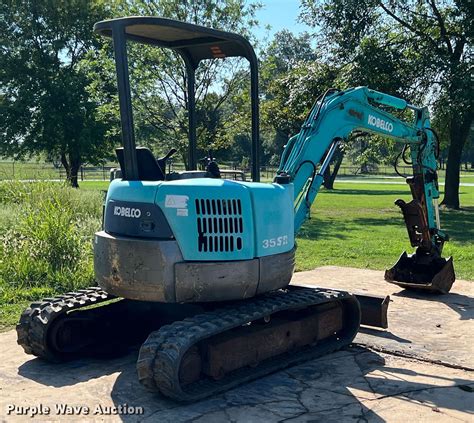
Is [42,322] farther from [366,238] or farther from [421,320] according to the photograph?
[366,238]

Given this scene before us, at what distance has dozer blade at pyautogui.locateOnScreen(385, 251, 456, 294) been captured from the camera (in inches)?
342

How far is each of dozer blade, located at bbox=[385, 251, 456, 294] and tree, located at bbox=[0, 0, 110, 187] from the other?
23.3 metres

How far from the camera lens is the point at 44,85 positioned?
3136cm

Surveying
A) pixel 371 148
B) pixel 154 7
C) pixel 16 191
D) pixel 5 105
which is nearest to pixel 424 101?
pixel 371 148

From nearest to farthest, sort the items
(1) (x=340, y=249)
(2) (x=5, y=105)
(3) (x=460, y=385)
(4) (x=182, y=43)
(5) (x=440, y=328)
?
(3) (x=460, y=385) → (4) (x=182, y=43) → (5) (x=440, y=328) → (1) (x=340, y=249) → (2) (x=5, y=105)

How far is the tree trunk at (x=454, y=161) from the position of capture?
22.7m

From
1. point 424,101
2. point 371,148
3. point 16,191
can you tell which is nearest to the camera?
point 16,191

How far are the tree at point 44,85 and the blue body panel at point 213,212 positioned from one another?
2594cm

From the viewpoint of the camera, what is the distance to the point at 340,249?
13.4 m

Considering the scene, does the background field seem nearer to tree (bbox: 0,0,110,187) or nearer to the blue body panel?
the blue body panel

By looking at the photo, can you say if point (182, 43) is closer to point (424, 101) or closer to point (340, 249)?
point (340, 249)

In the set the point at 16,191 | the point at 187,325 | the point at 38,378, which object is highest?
the point at 16,191

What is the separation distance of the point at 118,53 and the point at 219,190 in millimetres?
1369

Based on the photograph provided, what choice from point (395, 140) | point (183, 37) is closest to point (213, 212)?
point (183, 37)
